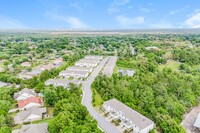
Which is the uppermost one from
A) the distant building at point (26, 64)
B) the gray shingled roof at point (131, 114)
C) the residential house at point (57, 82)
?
the gray shingled roof at point (131, 114)

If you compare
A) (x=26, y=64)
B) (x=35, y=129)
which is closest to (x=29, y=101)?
(x=35, y=129)

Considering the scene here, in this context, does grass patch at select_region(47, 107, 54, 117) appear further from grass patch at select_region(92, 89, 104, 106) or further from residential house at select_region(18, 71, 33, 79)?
residential house at select_region(18, 71, 33, 79)

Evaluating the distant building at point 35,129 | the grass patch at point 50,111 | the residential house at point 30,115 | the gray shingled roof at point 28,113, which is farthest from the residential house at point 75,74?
Answer: the distant building at point 35,129

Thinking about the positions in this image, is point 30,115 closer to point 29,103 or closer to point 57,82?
point 29,103

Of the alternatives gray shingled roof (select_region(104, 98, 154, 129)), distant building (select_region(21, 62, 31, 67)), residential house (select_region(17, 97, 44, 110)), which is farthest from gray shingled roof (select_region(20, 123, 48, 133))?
distant building (select_region(21, 62, 31, 67))

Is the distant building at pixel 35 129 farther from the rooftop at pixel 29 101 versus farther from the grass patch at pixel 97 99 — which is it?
the grass patch at pixel 97 99

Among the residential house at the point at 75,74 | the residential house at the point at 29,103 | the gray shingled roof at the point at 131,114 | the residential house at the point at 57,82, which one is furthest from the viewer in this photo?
the residential house at the point at 75,74
